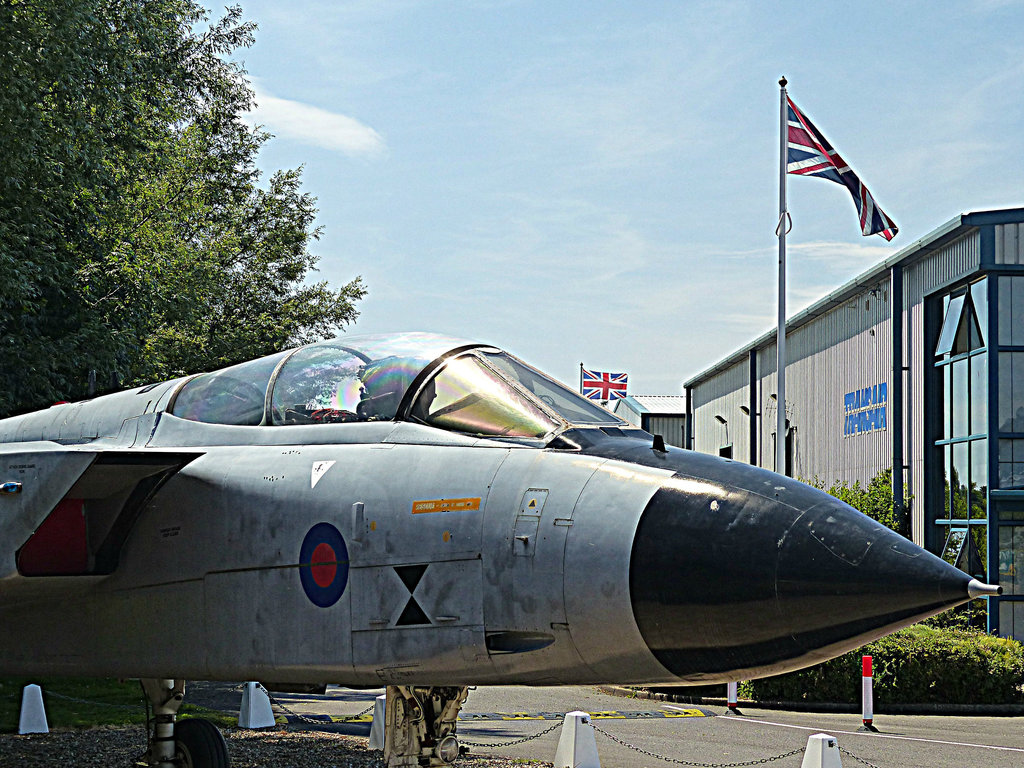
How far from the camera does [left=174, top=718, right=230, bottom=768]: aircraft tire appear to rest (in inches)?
330

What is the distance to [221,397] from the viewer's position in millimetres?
6621

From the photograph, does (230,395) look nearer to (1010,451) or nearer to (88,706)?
(88,706)

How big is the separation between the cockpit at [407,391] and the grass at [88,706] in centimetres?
774

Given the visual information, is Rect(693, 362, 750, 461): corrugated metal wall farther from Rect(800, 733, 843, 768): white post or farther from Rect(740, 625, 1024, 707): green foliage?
Rect(800, 733, 843, 768): white post

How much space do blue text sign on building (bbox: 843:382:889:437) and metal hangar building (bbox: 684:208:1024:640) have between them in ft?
0.10

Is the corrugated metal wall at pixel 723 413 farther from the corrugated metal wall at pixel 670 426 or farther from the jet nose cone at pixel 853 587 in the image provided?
the jet nose cone at pixel 853 587

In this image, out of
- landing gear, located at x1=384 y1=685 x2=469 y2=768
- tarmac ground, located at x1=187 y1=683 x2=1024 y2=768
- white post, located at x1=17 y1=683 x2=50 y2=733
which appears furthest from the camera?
white post, located at x1=17 y1=683 x2=50 y2=733

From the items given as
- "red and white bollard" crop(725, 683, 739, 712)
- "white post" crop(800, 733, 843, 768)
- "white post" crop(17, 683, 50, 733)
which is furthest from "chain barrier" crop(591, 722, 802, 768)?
"white post" crop(17, 683, 50, 733)

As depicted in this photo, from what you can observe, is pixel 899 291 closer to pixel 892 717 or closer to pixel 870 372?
pixel 870 372

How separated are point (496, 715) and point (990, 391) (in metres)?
12.9

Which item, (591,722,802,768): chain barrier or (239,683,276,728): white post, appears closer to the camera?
(591,722,802,768): chain barrier

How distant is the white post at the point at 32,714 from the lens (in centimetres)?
1305

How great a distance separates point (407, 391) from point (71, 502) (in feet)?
6.61

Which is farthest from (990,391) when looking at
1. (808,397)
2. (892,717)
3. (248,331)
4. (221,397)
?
(221,397)
